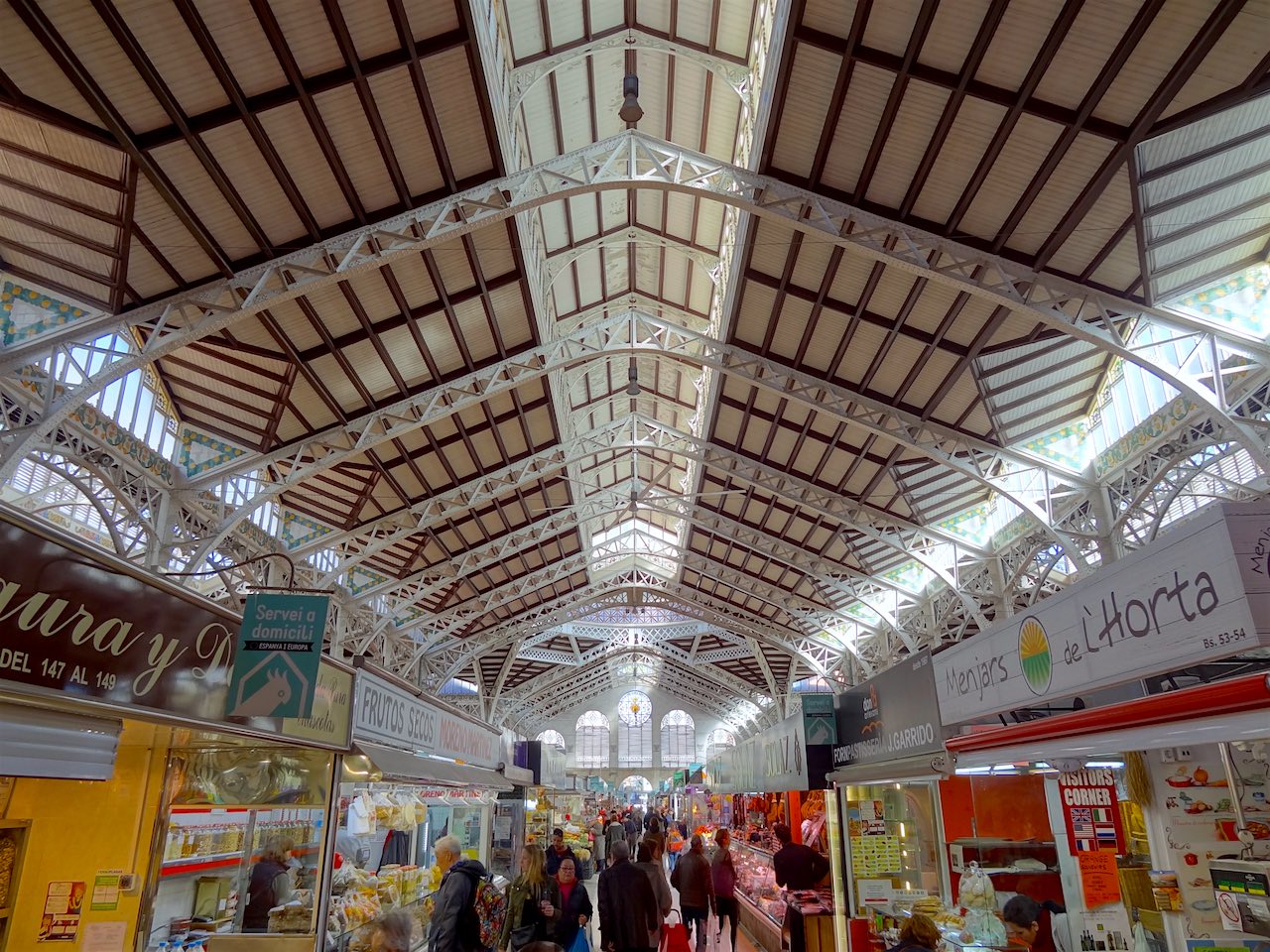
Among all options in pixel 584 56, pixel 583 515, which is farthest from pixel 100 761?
pixel 583 515

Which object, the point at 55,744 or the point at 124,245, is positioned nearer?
the point at 55,744

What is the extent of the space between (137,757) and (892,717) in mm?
7518

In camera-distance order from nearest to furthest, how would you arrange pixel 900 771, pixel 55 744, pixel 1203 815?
pixel 55 744, pixel 1203 815, pixel 900 771

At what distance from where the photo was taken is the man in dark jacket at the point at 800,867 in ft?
33.9

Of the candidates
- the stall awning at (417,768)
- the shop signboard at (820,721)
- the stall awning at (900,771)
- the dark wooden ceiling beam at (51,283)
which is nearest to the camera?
the stall awning at (900,771)

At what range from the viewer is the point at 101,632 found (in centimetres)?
427

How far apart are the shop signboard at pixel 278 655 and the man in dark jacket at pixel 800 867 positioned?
7.10 meters

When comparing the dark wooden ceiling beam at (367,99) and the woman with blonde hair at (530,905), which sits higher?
the dark wooden ceiling beam at (367,99)

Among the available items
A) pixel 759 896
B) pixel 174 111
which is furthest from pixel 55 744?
pixel 759 896

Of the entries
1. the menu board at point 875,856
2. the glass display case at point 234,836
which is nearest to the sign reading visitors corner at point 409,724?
the glass display case at point 234,836

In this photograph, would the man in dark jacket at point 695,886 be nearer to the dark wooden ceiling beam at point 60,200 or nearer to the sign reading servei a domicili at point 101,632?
the sign reading servei a domicili at point 101,632

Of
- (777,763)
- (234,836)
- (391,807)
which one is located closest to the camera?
(234,836)

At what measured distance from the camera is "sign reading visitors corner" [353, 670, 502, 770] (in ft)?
26.2

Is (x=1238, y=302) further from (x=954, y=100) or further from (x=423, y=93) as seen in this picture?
(x=423, y=93)
